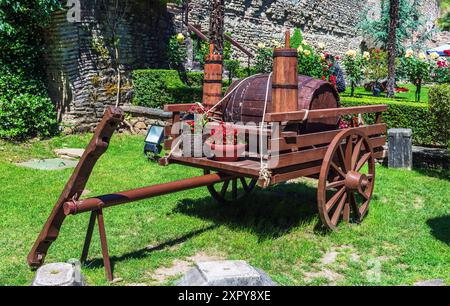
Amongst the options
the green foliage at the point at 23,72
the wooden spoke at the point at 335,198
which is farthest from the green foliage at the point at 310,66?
the wooden spoke at the point at 335,198

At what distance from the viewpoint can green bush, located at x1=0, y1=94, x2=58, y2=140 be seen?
10.1m

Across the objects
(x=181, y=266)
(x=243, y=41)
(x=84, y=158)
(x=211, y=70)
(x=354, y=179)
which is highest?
(x=243, y=41)

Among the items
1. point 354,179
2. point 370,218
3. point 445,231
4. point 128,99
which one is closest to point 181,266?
point 354,179

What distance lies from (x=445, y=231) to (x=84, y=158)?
3988 millimetres

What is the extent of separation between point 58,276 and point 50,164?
19.6ft

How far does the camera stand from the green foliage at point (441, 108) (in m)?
8.98

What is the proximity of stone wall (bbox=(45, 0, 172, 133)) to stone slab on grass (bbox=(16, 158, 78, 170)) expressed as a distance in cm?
200

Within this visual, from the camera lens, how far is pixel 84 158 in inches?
159

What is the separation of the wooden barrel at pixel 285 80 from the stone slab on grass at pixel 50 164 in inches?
190

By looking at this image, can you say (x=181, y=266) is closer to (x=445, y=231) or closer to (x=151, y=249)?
(x=151, y=249)

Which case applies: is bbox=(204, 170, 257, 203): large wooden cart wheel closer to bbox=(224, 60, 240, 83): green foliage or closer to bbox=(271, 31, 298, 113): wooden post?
bbox=(271, 31, 298, 113): wooden post

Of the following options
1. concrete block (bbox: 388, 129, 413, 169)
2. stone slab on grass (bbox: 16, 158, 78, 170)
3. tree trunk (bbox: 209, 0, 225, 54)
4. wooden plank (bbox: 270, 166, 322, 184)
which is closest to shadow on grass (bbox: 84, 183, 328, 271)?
wooden plank (bbox: 270, 166, 322, 184)

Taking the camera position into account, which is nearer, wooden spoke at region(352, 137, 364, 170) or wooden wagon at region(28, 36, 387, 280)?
wooden wagon at region(28, 36, 387, 280)
